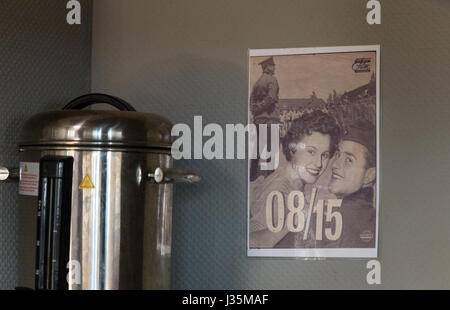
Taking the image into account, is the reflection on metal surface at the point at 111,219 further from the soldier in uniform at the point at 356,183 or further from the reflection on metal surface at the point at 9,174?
the soldier in uniform at the point at 356,183

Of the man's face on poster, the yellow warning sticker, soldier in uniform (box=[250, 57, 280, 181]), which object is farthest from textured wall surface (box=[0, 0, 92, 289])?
the man's face on poster

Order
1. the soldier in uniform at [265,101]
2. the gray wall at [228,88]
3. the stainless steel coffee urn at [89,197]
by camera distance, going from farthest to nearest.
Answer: the soldier in uniform at [265,101] < the gray wall at [228,88] < the stainless steel coffee urn at [89,197]

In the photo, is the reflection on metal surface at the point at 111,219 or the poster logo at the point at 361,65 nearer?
the reflection on metal surface at the point at 111,219

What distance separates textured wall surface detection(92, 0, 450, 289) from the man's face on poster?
5 cm

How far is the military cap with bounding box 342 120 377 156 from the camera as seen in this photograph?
1682 millimetres

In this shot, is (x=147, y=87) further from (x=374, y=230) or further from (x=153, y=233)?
(x=374, y=230)

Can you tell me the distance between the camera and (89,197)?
4.50ft

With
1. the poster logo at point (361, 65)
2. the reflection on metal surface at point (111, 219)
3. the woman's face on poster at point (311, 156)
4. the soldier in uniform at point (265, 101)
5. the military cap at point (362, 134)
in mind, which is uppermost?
the poster logo at point (361, 65)

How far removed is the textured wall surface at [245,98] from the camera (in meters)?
1.65

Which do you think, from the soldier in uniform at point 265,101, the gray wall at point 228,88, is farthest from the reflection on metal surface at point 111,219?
the soldier in uniform at point 265,101

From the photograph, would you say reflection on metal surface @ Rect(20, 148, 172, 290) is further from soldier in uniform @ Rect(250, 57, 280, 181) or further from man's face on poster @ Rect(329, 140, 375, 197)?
man's face on poster @ Rect(329, 140, 375, 197)

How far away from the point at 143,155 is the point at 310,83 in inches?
21.4
